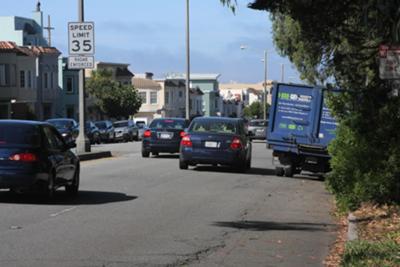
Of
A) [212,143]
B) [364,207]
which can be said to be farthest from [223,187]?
[364,207]

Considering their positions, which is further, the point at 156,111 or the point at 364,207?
the point at 156,111

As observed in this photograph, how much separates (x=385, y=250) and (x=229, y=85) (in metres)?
179

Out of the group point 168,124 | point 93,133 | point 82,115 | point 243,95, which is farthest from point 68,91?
point 243,95

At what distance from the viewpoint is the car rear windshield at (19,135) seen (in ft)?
40.9

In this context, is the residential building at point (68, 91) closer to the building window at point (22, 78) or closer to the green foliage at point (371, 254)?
the building window at point (22, 78)

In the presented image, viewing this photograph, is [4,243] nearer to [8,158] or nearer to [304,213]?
[8,158]

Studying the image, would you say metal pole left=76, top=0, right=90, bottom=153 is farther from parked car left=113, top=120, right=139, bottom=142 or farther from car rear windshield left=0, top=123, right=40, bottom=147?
parked car left=113, top=120, right=139, bottom=142

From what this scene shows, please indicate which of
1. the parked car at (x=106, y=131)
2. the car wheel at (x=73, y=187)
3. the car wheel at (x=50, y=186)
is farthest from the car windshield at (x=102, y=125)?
the car wheel at (x=50, y=186)

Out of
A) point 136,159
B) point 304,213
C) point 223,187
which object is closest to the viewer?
Result: point 304,213

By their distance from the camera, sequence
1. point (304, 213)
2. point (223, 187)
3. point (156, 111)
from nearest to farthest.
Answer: point (304, 213) < point (223, 187) < point (156, 111)

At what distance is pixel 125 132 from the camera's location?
5012cm

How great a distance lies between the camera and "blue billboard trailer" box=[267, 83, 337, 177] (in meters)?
19.6

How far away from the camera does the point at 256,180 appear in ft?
62.6

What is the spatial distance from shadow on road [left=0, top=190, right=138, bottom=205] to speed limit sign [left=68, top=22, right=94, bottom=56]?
396 inches
